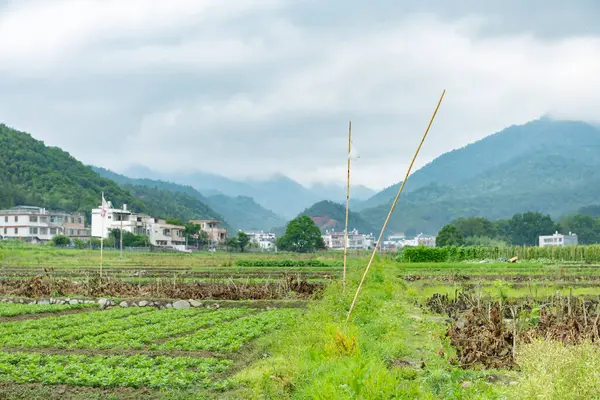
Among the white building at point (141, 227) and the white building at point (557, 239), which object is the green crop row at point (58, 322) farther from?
the white building at point (557, 239)

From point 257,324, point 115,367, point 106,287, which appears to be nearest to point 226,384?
point 115,367

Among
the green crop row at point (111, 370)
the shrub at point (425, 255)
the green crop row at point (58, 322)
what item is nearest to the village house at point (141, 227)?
the shrub at point (425, 255)

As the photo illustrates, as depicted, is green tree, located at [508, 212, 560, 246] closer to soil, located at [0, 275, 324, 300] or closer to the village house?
the village house

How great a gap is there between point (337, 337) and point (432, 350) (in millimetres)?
2118

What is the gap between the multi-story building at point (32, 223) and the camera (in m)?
99.7

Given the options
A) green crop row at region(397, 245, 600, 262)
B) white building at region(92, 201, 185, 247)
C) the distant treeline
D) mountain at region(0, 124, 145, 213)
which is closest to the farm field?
green crop row at region(397, 245, 600, 262)

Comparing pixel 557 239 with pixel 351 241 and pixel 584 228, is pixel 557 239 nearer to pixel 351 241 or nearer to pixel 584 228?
pixel 584 228

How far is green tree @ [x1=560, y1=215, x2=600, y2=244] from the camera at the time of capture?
140m

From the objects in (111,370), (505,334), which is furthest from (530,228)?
(111,370)

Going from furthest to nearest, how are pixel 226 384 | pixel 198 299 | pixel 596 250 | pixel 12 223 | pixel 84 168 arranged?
pixel 84 168 < pixel 12 223 < pixel 596 250 < pixel 198 299 < pixel 226 384

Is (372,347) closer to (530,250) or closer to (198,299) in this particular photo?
(198,299)

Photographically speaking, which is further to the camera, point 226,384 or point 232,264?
point 232,264

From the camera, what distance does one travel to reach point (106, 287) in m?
24.8

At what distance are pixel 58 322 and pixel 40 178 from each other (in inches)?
4183
